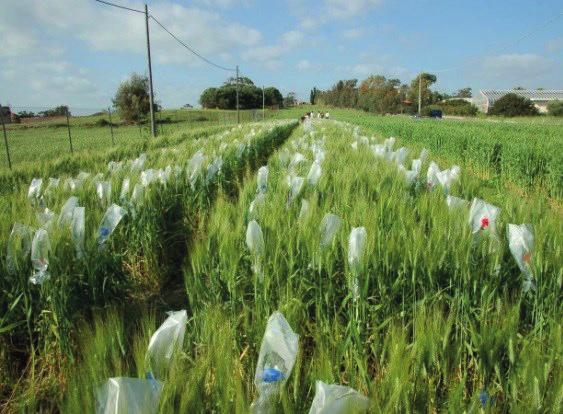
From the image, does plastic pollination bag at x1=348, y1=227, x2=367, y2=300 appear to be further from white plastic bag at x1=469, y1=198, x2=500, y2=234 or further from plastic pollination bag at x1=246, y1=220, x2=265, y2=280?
white plastic bag at x1=469, y1=198, x2=500, y2=234

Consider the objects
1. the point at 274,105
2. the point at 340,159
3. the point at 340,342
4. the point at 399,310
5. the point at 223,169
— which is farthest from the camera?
the point at 274,105

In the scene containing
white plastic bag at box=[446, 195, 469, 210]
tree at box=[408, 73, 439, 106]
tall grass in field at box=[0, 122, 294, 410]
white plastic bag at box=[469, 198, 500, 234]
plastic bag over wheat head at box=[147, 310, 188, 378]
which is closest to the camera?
plastic bag over wheat head at box=[147, 310, 188, 378]

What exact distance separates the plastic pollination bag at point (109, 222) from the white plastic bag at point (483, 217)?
1.75 metres

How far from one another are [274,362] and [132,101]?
44745 millimetres

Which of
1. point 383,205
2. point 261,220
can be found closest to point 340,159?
point 383,205

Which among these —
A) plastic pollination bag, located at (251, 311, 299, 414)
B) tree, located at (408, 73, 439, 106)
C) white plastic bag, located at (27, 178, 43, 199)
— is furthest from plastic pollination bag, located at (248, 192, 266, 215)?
tree, located at (408, 73, 439, 106)

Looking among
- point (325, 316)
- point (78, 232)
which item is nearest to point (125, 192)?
point (78, 232)

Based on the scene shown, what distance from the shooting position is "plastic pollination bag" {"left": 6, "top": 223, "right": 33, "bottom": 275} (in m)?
1.79

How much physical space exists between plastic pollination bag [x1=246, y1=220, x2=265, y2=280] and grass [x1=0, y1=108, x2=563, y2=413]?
0.03 metres

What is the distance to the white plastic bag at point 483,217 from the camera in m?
A: 1.84

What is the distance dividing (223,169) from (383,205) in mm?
3222

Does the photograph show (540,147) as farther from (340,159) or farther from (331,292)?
(331,292)

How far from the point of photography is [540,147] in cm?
753

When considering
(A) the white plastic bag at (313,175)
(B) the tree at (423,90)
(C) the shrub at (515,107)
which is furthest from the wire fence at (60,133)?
(B) the tree at (423,90)
